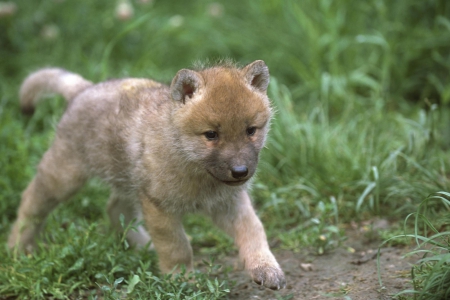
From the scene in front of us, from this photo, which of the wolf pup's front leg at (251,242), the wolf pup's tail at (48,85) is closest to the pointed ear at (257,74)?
the wolf pup's front leg at (251,242)

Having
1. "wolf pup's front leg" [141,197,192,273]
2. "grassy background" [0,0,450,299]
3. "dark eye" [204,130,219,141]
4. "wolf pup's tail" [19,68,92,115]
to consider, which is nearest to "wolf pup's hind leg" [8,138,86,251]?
"grassy background" [0,0,450,299]

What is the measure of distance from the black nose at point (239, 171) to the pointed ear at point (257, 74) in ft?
2.24

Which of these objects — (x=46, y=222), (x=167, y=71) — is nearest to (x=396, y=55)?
(x=167, y=71)

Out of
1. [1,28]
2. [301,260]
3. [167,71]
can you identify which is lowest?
[301,260]

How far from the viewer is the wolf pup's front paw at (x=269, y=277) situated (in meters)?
4.16

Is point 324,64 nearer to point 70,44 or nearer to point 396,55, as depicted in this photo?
point 396,55

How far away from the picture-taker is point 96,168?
17.0 ft

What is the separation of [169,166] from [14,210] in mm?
2237

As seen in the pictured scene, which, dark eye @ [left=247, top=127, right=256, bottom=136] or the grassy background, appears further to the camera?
the grassy background

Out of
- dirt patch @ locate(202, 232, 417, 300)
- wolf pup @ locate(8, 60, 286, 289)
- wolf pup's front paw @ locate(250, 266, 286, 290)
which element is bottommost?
dirt patch @ locate(202, 232, 417, 300)

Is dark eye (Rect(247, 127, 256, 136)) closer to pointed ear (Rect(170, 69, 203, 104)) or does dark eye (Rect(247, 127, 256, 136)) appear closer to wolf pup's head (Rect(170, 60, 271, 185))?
wolf pup's head (Rect(170, 60, 271, 185))

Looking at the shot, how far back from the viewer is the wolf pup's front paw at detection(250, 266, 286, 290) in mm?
4156

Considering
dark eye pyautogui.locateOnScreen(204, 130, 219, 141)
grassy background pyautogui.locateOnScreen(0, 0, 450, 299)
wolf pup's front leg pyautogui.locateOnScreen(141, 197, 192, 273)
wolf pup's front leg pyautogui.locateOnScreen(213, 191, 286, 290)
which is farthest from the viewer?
grassy background pyautogui.locateOnScreen(0, 0, 450, 299)

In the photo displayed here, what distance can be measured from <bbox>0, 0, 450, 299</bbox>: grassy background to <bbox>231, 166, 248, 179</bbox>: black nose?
Answer: 72cm
